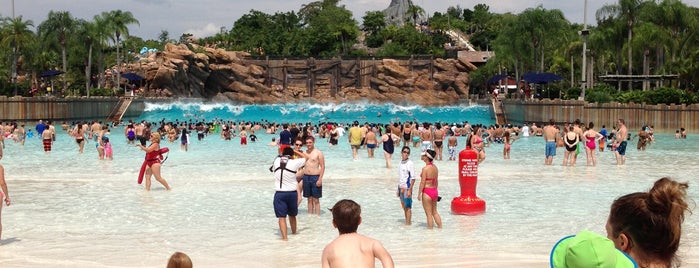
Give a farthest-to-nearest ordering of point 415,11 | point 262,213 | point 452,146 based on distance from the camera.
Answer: point 415,11 → point 452,146 → point 262,213

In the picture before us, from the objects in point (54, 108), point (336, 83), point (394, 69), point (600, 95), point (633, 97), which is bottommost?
point (54, 108)

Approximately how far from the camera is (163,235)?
11.4m

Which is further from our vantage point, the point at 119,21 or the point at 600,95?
the point at 119,21

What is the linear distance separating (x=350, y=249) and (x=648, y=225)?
2227 mm

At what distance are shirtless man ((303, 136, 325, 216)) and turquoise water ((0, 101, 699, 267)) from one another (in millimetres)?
261

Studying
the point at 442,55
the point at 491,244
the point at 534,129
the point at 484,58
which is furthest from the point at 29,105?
the point at 484,58

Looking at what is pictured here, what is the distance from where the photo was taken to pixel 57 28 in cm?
7150

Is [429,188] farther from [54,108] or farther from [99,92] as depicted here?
[99,92]

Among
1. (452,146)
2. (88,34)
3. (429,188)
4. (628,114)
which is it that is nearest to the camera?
(429,188)

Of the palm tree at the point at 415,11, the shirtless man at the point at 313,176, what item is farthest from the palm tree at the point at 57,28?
the palm tree at the point at 415,11

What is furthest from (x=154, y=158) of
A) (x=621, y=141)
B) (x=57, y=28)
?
(x=57, y=28)

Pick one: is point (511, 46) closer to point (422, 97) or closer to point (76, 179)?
point (422, 97)

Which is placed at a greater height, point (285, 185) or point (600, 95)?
point (600, 95)

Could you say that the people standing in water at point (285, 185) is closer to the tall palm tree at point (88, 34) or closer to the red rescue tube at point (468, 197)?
the red rescue tube at point (468, 197)
